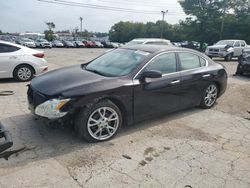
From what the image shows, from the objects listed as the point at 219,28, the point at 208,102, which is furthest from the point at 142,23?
the point at 208,102

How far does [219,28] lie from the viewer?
145 feet

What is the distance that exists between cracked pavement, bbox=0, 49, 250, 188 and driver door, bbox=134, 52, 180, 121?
0.33 metres

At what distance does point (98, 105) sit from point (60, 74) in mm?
1067

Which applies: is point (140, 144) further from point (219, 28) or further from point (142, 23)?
point (142, 23)

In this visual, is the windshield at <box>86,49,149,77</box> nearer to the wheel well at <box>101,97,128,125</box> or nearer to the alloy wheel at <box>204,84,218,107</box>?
the wheel well at <box>101,97,128,125</box>

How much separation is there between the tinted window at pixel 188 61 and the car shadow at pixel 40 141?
48.5 inches

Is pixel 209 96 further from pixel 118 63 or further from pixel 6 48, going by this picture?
pixel 6 48

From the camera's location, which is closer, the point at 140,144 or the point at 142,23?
the point at 140,144

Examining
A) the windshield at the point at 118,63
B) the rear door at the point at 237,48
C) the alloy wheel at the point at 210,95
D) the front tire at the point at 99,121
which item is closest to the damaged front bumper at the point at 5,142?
the front tire at the point at 99,121

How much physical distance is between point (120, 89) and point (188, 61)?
194 centimetres

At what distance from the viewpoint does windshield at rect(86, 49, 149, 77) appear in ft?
13.5

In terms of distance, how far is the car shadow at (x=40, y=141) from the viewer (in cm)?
321

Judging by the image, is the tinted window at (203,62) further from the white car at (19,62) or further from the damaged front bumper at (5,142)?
the white car at (19,62)

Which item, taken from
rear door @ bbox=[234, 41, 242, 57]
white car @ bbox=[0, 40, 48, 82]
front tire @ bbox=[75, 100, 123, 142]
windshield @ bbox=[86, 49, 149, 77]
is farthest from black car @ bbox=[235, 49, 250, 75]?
rear door @ bbox=[234, 41, 242, 57]
